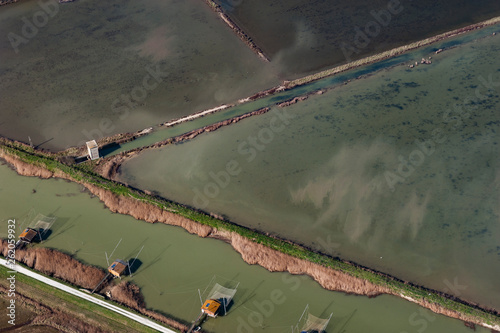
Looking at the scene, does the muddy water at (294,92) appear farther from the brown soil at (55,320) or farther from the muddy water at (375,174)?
the brown soil at (55,320)

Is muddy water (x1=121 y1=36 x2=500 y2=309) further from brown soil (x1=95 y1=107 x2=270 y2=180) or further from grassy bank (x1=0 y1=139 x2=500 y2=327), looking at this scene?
grassy bank (x1=0 y1=139 x2=500 y2=327)

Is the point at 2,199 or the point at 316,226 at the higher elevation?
the point at 2,199

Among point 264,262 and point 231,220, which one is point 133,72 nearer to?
point 231,220

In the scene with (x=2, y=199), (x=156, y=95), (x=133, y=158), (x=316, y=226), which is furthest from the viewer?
(x=156, y=95)

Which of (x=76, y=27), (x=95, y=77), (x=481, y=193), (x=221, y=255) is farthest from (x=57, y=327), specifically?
(x=76, y=27)

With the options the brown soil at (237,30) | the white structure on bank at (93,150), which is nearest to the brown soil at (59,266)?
the white structure on bank at (93,150)

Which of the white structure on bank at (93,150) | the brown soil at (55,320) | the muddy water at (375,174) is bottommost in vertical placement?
the muddy water at (375,174)
